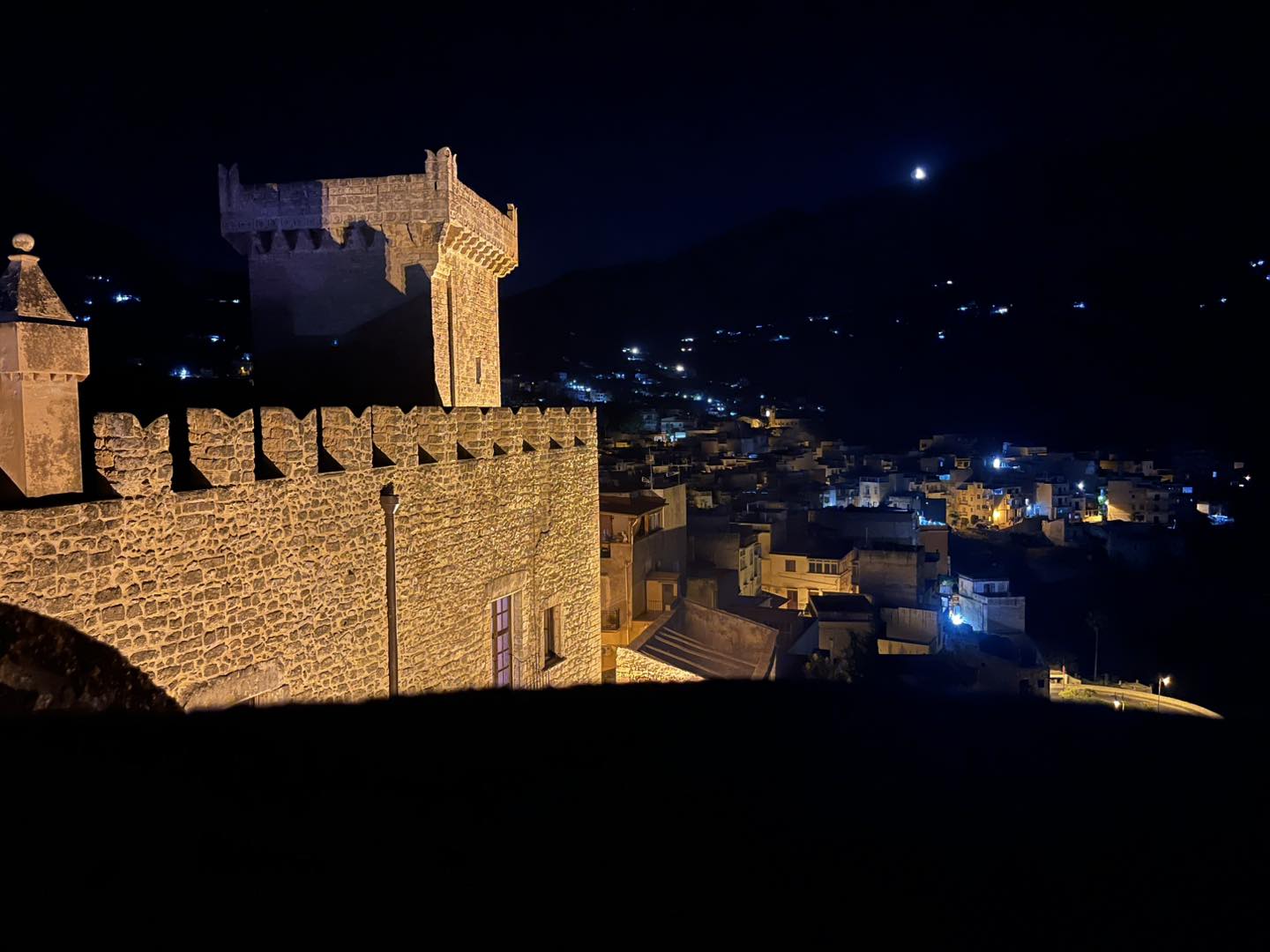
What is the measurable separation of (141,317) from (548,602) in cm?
5027

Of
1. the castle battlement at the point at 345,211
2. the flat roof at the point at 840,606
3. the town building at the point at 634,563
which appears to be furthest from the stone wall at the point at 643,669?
the flat roof at the point at 840,606

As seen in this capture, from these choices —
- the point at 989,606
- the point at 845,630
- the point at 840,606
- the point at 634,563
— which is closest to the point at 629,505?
the point at 634,563

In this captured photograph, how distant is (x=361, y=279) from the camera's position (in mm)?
14242

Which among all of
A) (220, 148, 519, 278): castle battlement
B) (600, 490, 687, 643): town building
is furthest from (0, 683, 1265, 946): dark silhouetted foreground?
(600, 490, 687, 643): town building

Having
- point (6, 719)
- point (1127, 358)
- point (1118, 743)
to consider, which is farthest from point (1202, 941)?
point (1127, 358)

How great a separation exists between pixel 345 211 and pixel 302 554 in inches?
319

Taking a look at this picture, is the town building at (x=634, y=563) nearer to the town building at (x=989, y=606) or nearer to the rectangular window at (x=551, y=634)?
the rectangular window at (x=551, y=634)

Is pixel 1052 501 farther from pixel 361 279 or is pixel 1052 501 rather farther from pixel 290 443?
pixel 290 443

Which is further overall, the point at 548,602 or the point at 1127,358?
the point at 1127,358

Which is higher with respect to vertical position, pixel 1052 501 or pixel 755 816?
pixel 755 816

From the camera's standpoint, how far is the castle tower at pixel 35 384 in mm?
5543

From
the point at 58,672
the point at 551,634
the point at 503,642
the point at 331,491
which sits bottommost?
the point at 551,634

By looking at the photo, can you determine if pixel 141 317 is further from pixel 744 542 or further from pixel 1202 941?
pixel 1202 941

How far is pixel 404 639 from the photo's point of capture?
949cm
